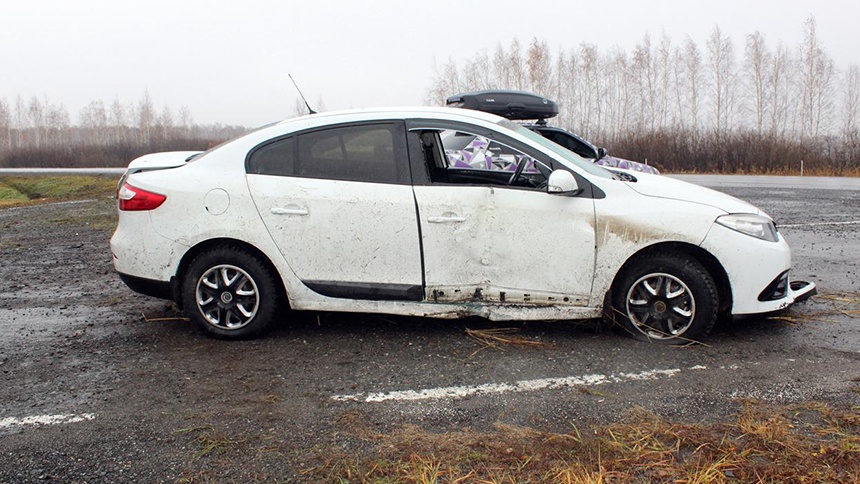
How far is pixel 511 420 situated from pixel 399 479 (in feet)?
2.74

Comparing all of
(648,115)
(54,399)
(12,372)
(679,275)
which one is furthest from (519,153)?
(648,115)

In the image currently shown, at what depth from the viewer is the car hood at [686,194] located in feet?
16.0

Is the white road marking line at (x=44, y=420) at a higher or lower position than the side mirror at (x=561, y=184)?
lower

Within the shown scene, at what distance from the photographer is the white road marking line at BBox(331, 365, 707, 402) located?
3957 millimetres

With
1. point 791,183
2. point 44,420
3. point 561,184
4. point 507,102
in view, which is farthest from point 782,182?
point 44,420

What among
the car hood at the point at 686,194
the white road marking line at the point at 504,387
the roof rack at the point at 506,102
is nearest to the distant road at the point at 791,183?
the roof rack at the point at 506,102

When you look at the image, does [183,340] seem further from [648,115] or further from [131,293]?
[648,115]

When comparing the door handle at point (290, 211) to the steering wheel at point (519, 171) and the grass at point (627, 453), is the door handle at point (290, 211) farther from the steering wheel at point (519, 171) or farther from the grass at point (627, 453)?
the grass at point (627, 453)

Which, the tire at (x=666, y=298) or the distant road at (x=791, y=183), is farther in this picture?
the distant road at (x=791, y=183)

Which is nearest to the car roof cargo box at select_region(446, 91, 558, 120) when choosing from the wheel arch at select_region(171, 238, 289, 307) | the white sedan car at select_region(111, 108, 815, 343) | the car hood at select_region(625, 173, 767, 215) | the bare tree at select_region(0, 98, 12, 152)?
the white sedan car at select_region(111, 108, 815, 343)

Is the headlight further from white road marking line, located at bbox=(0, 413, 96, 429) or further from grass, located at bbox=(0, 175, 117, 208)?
grass, located at bbox=(0, 175, 117, 208)

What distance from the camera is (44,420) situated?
371 cm

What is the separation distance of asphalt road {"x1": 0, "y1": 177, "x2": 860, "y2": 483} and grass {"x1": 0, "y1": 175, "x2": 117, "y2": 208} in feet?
49.9

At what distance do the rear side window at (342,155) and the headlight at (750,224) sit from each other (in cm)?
220
